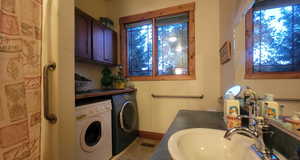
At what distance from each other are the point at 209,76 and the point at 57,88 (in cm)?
205

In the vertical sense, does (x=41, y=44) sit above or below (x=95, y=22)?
below

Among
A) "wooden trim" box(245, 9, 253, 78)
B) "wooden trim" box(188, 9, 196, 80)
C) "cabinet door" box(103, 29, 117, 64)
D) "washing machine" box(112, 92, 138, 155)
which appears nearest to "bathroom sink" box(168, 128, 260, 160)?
"wooden trim" box(245, 9, 253, 78)

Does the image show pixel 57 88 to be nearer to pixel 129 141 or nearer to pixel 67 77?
pixel 67 77

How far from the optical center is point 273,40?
2.16 ft

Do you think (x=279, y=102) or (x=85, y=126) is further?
(x=85, y=126)

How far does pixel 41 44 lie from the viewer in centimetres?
72

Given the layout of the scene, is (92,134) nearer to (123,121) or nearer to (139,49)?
(123,121)

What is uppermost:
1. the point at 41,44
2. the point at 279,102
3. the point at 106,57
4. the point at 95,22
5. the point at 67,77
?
the point at 95,22

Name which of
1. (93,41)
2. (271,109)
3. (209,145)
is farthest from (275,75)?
(93,41)

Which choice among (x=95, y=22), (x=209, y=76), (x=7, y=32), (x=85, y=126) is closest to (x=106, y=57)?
(x=95, y=22)

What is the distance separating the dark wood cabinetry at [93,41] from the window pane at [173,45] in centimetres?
96

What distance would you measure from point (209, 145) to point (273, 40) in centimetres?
69

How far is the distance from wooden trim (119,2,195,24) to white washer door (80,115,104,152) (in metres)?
1.98

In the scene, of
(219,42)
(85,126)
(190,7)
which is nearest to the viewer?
(85,126)
